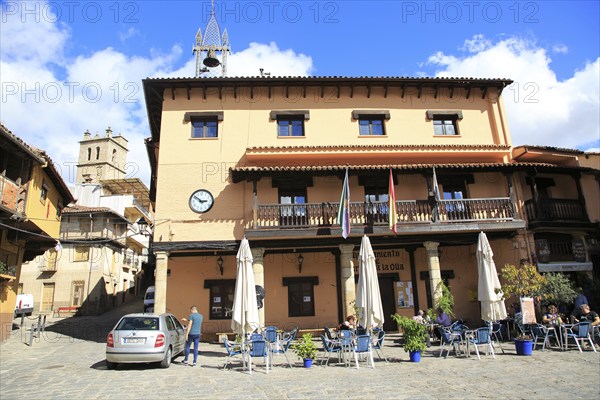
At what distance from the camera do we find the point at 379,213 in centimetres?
1598

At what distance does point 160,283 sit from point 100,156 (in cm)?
5414

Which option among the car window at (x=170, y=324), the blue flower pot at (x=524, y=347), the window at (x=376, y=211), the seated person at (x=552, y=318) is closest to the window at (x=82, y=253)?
the car window at (x=170, y=324)

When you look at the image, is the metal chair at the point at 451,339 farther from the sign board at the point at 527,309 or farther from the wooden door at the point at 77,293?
the wooden door at the point at 77,293

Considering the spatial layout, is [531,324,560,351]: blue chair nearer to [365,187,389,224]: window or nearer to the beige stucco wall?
[365,187,389,224]: window

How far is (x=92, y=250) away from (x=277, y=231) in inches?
877

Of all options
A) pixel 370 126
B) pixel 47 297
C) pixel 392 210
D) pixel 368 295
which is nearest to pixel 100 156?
pixel 47 297

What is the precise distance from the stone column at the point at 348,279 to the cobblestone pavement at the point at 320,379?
9.85ft

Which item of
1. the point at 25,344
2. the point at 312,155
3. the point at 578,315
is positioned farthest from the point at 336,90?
the point at 25,344

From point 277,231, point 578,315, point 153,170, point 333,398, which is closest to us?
point 333,398

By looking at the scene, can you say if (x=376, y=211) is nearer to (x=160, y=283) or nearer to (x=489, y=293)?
(x=489, y=293)

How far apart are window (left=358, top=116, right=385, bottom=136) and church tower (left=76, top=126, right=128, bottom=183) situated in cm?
5213

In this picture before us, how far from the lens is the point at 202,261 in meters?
17.4

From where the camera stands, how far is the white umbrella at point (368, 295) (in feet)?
37.3

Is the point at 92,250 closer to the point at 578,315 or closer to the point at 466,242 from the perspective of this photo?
the point at 466,242
